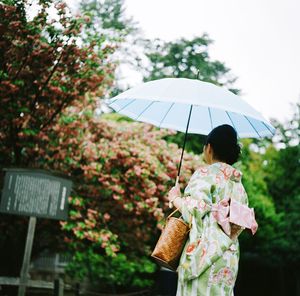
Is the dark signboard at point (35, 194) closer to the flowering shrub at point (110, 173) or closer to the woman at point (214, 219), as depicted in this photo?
the flowering shrub at point (110, 173)

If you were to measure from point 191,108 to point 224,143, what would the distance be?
0.93m

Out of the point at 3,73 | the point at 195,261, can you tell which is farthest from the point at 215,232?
the point at 3,73

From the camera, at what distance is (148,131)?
27.3 feet

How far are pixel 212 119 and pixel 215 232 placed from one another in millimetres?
1506

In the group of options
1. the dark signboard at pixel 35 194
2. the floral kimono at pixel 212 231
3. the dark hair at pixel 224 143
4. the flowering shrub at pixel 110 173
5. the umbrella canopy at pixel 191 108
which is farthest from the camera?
the flowering shrub at pixel 110 173

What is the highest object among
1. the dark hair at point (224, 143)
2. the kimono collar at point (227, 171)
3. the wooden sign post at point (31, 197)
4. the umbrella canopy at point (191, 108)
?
the umbrella canopy at point (191, 108)

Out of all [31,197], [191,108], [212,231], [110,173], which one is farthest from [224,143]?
[110,173]

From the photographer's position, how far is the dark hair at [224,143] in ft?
9.29

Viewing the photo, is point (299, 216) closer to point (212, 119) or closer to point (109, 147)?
point (109, 147)

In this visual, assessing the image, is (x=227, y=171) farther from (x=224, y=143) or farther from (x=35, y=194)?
(x=35, y=194)

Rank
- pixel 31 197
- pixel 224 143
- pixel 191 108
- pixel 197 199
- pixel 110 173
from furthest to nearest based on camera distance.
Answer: pixel 110 173 < pixel 31 197 < pixel 191 108 < pixel 224 143 < pixel 197 199

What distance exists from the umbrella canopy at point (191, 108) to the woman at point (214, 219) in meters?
0.36

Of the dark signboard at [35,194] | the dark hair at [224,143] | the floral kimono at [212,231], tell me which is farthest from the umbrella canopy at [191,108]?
the dark signboard at [35,194]

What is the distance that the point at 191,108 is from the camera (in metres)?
3.70
